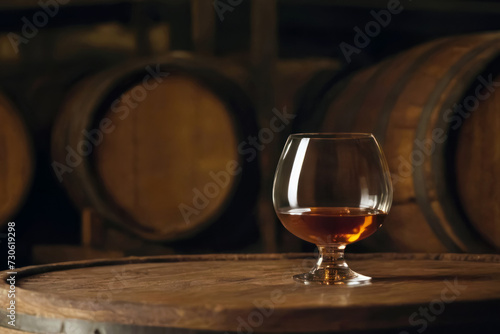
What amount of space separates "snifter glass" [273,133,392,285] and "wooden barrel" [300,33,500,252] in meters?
1.15

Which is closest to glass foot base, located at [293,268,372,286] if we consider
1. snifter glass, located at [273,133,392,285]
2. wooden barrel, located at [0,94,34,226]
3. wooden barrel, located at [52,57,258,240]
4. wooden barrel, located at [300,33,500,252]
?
snifter glass, located at [273,133,392,285]

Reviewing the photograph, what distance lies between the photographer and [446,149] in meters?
2.38

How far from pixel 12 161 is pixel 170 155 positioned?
59cm

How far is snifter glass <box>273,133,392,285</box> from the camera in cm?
122

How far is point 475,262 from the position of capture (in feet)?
5.20

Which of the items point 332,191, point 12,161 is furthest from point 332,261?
point 12,161

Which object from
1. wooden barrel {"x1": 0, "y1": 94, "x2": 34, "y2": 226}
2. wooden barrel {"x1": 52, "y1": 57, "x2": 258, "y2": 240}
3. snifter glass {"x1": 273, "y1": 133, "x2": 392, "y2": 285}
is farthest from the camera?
wooden barrel {"x1": 0, "y1": 94, "x2": 34, "y2": 226}

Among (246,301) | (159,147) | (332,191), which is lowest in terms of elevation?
(246,301)

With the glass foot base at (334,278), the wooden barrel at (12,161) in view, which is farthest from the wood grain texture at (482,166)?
the wooden barrel at (12,161)

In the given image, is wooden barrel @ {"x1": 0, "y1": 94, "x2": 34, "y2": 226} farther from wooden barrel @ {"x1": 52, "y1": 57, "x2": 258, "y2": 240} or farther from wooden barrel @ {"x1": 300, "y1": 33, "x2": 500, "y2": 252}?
wooden barrel @ {"x1": 300, "y1": 33, "x2": 500, "y2": 252}

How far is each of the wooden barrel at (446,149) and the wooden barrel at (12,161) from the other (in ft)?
4.20

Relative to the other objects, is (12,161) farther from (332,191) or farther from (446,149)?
(332,191)

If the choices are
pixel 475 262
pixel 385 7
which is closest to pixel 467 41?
pixel 385 7

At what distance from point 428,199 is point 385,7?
50.8 inches
